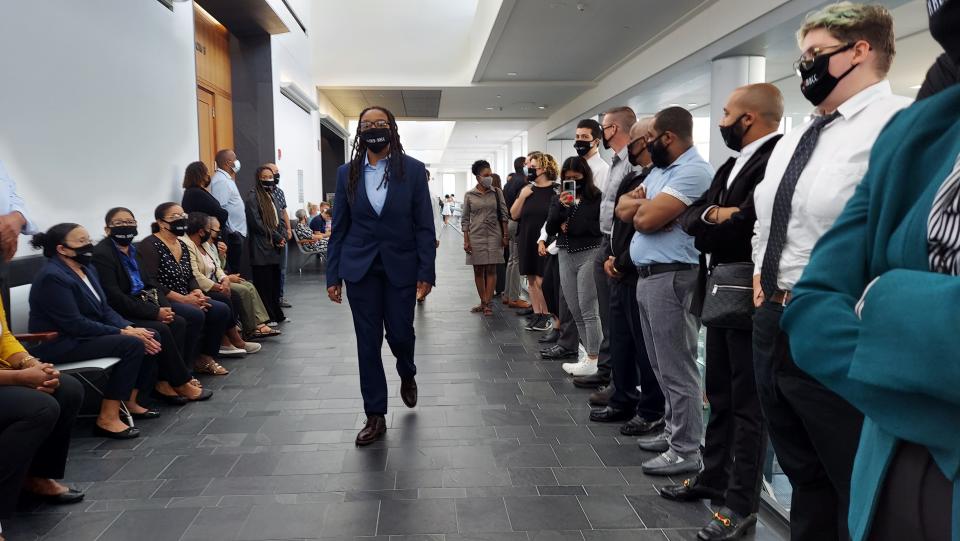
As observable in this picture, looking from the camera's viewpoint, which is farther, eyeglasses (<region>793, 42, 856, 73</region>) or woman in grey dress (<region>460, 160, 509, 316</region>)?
woman in grey dress (<region>460, 160, 509, 316</region>)

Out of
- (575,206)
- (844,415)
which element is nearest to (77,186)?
(575,206)

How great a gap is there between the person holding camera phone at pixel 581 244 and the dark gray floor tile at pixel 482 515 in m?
2.10

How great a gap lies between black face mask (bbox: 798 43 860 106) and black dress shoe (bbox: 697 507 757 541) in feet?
5.05

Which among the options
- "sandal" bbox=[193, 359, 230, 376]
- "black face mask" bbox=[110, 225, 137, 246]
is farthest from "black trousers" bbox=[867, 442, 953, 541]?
"sandal" bbox=[193, 359, 230, 376]

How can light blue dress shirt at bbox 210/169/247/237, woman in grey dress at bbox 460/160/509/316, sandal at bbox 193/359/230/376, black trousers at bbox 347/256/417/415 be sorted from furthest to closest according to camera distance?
woman in grey dress at bbox 460/160/509/316 → light blue dress shirt at bbox 210/169/247/237 → sandal at bbox 193/359/230/376 → black trousers at bbox 347/256/417/415

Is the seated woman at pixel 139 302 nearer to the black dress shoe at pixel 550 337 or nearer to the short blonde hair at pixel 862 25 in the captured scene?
the black dress shoe at pixel 550 337

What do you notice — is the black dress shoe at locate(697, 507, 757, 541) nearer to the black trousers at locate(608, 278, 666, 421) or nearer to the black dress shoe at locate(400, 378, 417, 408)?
the black trousers at locate(608, 278, 666, 421)

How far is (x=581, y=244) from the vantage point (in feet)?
15.8

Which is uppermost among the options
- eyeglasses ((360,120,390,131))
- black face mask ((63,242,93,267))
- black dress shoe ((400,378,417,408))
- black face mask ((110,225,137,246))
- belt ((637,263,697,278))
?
eyeglasses ((360,120,390,131))

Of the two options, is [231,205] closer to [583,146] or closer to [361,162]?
[361,162]

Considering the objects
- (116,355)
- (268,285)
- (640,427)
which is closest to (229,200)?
(268,285)

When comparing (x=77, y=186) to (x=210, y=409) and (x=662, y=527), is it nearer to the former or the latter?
(x=210, y=409)

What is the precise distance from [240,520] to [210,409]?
1719mm

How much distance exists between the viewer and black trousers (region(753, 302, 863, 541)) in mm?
1665
